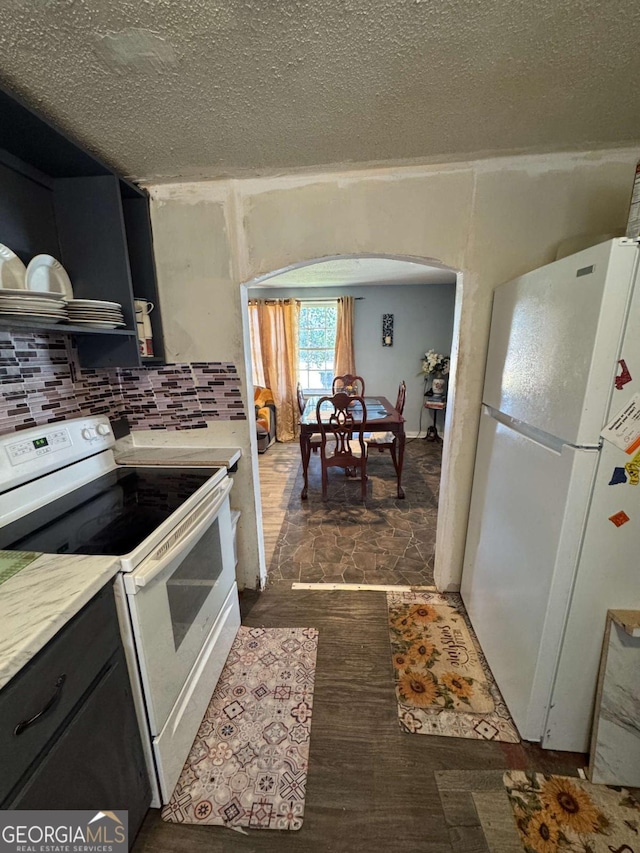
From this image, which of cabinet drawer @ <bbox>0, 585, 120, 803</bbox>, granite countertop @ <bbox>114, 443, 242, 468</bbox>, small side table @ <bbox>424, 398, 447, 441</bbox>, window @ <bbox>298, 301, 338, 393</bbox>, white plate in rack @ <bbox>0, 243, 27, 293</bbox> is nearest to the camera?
cabinet drawer @ <bbox>0, 585, 120, 803</bbox>

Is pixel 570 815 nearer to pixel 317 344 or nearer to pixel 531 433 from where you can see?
pixel 531 433

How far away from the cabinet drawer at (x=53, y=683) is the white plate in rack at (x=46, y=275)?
45.1 inches

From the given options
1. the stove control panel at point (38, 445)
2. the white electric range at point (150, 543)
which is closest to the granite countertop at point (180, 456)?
the white electric range at point (150, 543)

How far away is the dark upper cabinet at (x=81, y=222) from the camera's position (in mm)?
1184

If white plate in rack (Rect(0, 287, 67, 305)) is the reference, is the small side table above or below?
below

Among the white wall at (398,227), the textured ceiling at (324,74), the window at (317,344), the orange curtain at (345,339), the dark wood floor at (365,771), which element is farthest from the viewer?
the window at (317,344)

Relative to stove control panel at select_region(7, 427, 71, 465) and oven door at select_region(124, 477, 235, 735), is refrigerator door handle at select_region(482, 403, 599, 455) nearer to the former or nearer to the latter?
oven door at select_region(124, 477, 235, 735)

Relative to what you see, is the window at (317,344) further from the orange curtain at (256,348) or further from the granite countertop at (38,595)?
the granite countertop at (38,595)

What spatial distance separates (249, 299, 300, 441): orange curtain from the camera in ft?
16.8

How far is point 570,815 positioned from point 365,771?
2.09 ft

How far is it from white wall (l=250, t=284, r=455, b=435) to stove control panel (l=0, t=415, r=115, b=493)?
420 centimetres

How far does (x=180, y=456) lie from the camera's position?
5.69ft

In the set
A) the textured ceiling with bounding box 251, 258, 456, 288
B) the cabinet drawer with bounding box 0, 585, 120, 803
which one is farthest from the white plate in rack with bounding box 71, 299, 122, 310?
the textured ceiling with bounding box 251, 258, 456, 288

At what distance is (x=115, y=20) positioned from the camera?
75cm
